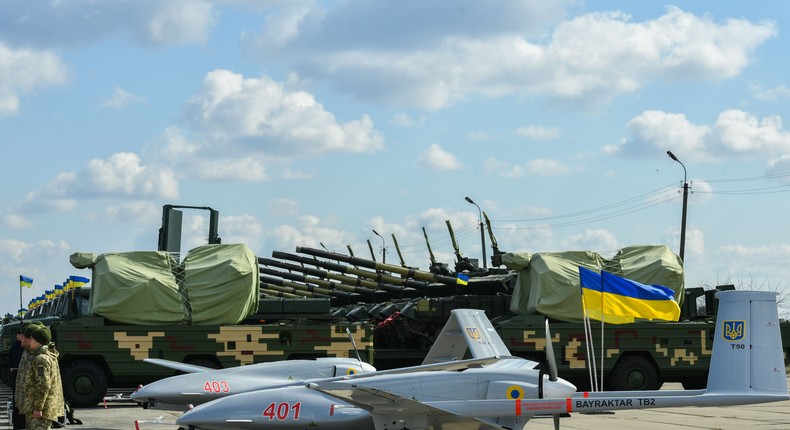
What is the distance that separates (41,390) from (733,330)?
7.16m

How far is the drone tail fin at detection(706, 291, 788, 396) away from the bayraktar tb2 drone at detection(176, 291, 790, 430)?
0.4 inches

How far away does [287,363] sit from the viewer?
52.2ft

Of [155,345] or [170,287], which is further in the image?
[170,287]

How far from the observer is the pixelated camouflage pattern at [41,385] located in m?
11.4

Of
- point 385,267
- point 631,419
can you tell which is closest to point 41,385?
point 631,419

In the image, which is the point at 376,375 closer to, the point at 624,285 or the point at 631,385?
the point at 624,285

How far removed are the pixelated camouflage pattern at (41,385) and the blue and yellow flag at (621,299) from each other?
7.37 m

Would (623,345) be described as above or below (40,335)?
above

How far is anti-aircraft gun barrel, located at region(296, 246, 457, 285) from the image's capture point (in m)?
26.5

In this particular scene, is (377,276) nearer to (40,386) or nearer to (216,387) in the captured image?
(216,387)

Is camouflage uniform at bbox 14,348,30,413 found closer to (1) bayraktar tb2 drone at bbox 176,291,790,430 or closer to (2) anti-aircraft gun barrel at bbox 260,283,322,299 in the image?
(1) bayraktar tb2 drone at bbox 176,291,790,430

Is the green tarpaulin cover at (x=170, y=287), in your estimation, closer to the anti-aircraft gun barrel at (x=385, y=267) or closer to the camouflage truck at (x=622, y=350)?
the camouflage truck at (x=622, y=350)

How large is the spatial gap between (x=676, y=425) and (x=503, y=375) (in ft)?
19.3

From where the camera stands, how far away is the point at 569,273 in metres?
22.8
